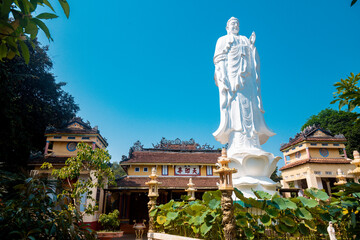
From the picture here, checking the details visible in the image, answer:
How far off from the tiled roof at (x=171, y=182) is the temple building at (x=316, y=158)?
721 centimetres

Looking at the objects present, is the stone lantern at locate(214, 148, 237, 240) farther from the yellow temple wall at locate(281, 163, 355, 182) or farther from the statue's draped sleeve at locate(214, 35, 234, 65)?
the yellow temple wall at locate(281, 163, 355, 182)

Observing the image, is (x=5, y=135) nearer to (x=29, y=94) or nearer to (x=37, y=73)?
(x=29, y=94)

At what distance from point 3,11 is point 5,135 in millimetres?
14465

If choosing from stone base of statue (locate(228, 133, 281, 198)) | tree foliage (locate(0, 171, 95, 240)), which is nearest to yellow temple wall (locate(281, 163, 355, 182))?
stone base of statue (locate(228, 133, 281, 198))

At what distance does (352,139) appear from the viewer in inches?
969

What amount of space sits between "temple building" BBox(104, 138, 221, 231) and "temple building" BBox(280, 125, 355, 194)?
6.81 metres

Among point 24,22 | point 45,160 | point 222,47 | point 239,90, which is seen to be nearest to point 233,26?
point 222,47

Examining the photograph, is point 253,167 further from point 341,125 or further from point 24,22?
point 341,125

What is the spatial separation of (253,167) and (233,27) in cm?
538

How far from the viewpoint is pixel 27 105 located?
50.0 feet

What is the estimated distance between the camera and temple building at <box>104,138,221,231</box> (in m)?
15.5

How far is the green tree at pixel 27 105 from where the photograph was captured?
41.3 feet

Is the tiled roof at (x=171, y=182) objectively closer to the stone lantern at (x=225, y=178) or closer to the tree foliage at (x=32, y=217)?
the stone lantern at (x=225, y=178)

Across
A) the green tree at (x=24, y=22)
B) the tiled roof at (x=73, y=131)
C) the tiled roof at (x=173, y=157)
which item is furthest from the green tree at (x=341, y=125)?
the green tree at (x=24, y=22)
